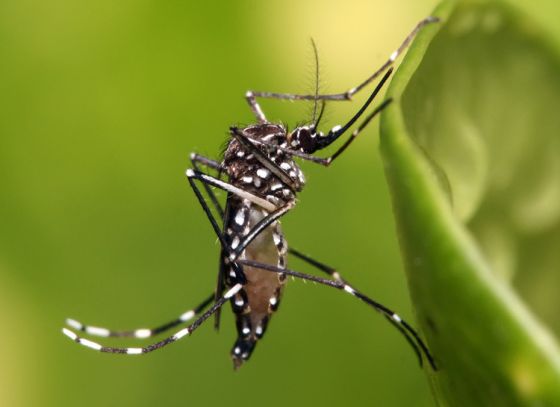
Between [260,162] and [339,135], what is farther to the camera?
[260,162]

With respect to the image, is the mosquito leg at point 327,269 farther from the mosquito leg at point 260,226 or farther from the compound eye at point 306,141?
the compound eye at point 306,141

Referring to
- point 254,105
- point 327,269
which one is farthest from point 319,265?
point 254,105

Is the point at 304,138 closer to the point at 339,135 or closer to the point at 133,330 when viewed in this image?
the point at 339,135

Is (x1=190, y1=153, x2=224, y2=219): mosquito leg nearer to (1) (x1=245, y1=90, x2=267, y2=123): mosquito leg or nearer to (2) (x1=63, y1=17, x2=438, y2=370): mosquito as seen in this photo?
(2) (x1=63, y1=17, x2=438, y2=370): mosquito

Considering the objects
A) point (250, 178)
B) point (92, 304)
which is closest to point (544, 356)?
point (92, 304)

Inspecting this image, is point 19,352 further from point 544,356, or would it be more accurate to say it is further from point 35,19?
point 544,356

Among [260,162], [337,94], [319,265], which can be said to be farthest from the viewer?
A: [260,162]
